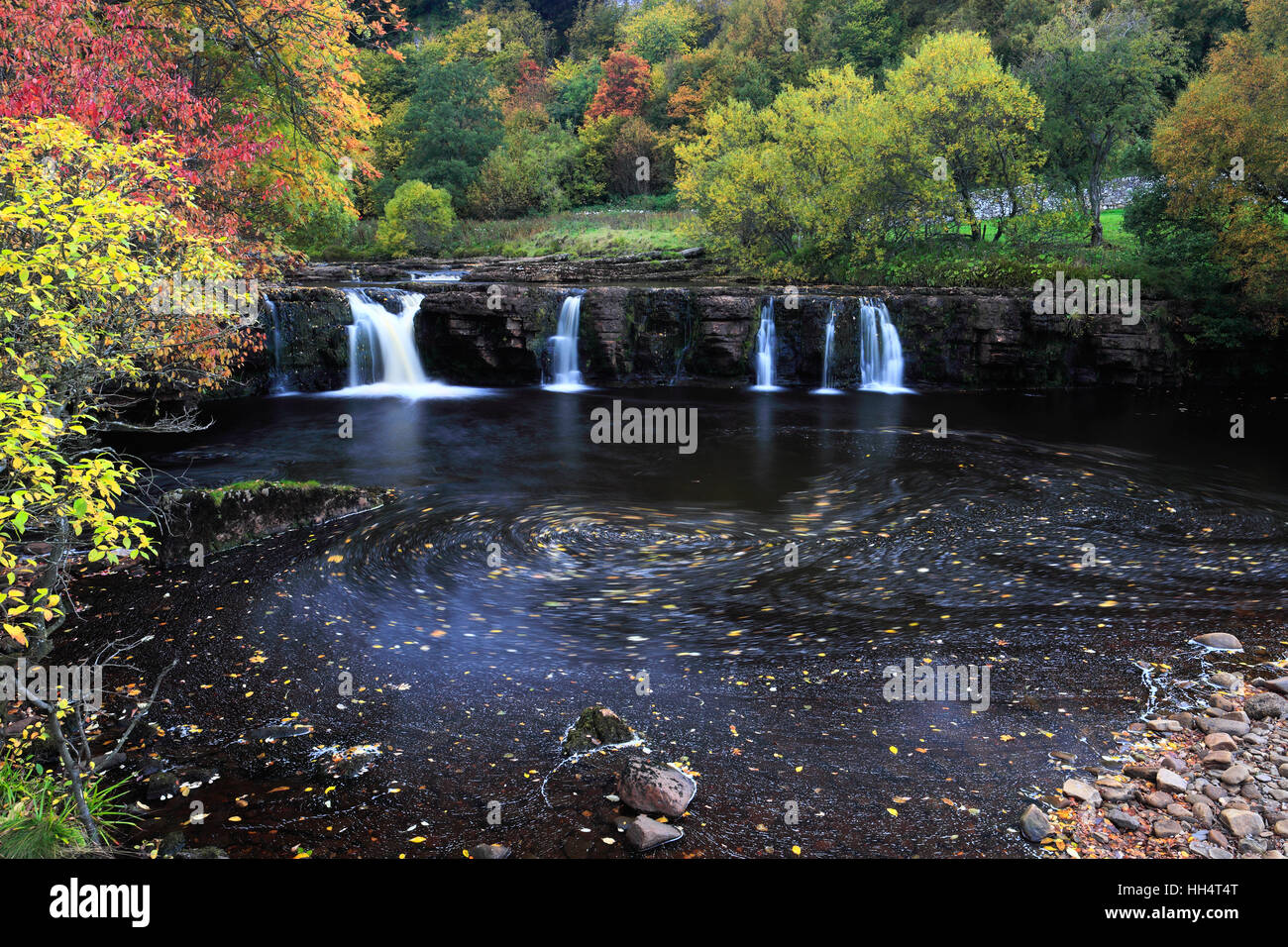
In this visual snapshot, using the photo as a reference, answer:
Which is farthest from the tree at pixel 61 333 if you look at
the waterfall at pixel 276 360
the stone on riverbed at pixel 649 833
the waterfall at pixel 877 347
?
the waterfall at pixel 877 347

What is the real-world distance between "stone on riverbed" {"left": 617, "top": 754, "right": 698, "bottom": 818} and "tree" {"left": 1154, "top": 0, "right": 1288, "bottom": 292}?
24.6 meters

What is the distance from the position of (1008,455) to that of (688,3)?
74.7m

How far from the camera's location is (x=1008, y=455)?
1742 centimetres

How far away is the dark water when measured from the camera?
5949mm

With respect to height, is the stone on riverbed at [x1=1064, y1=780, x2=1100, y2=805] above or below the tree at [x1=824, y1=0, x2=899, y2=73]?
below

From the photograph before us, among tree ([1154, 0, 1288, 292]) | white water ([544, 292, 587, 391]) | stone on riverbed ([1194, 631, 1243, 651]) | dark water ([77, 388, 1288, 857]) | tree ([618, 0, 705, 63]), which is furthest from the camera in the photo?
tree ([618, 0, 705, 63])

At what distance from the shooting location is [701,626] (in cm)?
948

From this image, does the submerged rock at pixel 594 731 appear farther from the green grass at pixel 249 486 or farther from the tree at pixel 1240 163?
the tree at pixel 1240 163

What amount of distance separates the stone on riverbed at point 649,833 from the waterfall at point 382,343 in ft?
74.0

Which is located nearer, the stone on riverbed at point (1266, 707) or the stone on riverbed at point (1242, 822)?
the stone on riverbed at point (1242, 822)

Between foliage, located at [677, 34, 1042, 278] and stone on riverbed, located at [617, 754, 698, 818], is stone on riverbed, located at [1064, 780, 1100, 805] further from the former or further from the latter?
foliage, located at [677, 34, 1042, 278]

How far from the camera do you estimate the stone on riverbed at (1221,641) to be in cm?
834

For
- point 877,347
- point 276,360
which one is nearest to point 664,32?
point 877,347

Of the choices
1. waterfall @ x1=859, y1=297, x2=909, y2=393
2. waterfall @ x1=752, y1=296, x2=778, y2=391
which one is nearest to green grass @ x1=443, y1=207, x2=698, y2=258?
waterfall @ x1=752, y1=296, x2=778, y2=391
